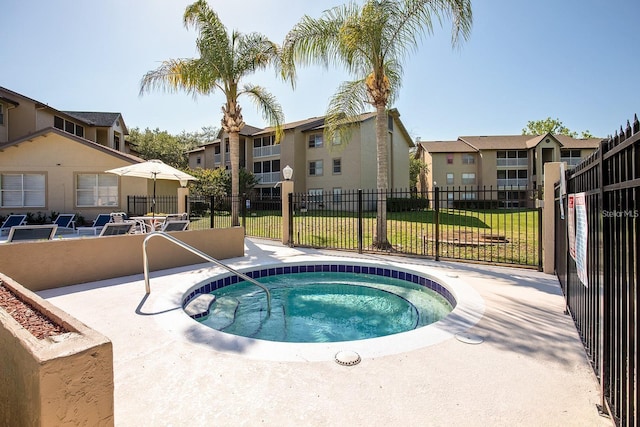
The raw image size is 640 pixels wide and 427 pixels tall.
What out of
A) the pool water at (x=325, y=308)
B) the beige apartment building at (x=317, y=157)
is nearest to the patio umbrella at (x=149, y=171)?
the pool water at (x=325, y=308)

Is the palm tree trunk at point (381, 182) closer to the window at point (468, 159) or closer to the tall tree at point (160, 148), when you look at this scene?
the window at point (468, 159)

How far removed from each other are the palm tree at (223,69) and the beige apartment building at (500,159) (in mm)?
28423

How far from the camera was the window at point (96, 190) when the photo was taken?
17219 millimetres

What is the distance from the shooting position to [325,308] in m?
6.03

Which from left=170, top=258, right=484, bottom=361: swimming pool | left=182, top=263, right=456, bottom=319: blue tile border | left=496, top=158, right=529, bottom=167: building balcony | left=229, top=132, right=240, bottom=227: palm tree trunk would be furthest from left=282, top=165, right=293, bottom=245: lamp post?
left=496, top=158, right=529, bottom=167: building balcony

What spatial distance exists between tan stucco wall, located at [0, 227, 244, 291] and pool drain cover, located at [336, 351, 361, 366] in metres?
5.53

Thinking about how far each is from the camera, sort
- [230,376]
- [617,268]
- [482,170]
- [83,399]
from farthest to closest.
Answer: [482,170]
[230,376]
[617,268]
[83,399]

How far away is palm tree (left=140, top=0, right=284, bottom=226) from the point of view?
12938 mm

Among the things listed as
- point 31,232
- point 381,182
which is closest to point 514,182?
point 381,182

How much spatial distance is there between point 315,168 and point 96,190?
17.1m

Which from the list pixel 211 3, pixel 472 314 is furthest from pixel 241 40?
pixel 472 314

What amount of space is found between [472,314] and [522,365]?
1.35 metres

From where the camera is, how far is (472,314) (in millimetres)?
4383

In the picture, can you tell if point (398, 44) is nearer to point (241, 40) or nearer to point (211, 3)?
point (241, 40)
